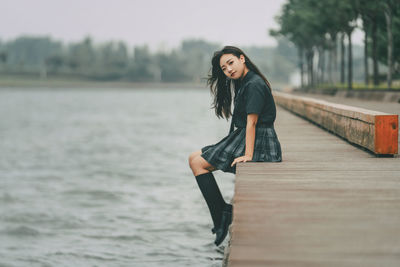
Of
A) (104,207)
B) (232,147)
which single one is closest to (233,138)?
(232,147)

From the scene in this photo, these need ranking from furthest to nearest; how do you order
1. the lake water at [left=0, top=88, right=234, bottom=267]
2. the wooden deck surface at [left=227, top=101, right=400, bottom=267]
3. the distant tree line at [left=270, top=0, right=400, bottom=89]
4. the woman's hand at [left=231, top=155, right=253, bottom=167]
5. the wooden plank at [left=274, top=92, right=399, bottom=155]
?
the distant tree line at [left=270, top=0, right=400, bottom=89], the lake water at [left=0, top=88, right=234, bottom=267], the wooden plank at [left=274, top=92, right=399, bottom=155], the woman's hand at [left=231, top=155, right=253, bottom=167], the wooden deck surface at [left=227, top=101, right=400, bottom=267]

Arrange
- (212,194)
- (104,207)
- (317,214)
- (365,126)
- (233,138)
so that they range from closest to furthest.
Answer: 1. (317,214)
2. (212,194)
3. (233,138)
4. (365,126)
5. (104,207)

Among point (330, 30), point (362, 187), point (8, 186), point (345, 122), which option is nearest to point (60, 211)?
point (8, 186)

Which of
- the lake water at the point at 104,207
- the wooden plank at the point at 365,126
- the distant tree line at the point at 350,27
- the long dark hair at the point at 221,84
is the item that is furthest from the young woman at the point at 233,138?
the distant tree line at the point at 350,27

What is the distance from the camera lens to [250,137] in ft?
24.1

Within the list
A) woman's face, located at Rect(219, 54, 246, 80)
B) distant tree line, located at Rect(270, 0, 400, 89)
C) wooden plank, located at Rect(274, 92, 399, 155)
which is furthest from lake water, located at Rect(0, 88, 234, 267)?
distant tree line, located at Rect(270, 0, 400, 89)

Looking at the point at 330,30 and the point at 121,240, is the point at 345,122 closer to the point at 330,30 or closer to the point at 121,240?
the point at 121,240

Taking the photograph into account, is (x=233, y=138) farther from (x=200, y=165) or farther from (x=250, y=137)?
(x=200, y=165)

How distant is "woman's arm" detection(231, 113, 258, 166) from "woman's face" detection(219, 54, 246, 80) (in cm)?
56

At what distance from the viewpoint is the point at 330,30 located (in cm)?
5134

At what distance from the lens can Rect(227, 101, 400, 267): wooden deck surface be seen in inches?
170

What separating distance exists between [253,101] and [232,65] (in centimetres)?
54

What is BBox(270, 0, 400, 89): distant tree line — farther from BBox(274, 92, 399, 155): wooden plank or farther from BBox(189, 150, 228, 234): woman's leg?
BBox(189, 150, 228, 234): woman's leg

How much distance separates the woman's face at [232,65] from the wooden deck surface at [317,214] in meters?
1.06
